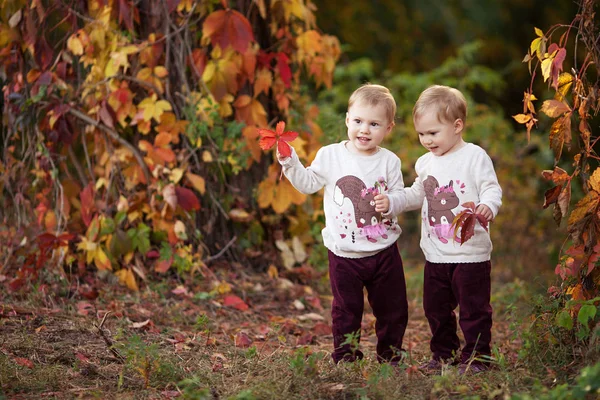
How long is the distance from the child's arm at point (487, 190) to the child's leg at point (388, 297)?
0.45m

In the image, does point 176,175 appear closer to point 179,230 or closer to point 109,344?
point 179,230

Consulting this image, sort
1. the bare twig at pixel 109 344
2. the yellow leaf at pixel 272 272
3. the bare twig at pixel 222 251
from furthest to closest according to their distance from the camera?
the yellow leaf at pixel 272 272, the bare twig at pixel 222 251, the bare twig at pixel 109 344

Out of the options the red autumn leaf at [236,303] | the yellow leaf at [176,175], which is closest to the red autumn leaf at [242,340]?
the red autumn leaf at [236,303]

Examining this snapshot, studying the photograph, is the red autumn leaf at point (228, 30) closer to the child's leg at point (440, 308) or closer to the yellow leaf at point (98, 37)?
the yellow leaf at point (98, 37)

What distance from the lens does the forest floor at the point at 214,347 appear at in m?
2.64

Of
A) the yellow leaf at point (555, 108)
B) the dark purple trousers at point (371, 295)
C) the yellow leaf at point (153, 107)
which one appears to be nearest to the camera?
the yellow leaf at point (555, 108)

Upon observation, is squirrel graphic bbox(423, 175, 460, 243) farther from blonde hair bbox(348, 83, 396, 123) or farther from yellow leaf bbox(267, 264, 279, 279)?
yellow leaf bbox(267, 264, 279, 279)

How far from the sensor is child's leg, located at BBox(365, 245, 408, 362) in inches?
123

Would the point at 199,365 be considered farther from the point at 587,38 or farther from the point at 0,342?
the point at 587,38

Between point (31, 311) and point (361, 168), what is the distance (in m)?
1.82

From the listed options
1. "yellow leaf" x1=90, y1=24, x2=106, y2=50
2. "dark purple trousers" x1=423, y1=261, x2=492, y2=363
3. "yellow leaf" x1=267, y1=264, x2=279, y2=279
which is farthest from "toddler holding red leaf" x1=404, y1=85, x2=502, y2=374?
"yellow leaf" x1=90, y1=24, x2=106, y2=50

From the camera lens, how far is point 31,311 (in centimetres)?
366

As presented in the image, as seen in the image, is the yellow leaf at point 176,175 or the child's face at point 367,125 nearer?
the child's face at point 367,125

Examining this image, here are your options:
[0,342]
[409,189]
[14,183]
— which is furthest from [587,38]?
[14,183]
